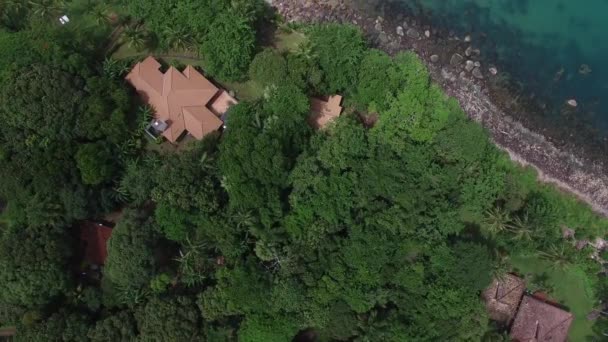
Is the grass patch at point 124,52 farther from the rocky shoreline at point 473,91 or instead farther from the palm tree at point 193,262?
the palm tree at point 193,262

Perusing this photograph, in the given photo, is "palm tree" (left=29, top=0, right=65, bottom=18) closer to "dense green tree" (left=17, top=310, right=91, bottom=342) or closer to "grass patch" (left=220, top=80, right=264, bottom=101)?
"grass patch" (left=220, top=80, right=264, bottom=101)

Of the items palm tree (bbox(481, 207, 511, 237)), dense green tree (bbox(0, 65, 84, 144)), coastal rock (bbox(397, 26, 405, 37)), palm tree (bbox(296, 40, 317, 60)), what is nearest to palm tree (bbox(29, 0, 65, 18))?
dense green tree (bbox(0, 65, 84, 144))

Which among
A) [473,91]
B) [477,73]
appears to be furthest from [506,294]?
[477,73]

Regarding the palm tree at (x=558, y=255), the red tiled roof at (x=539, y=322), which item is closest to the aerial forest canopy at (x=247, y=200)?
the red tiled roof at (x=539, y=322)

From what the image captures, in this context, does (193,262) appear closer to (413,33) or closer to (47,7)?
(47,7)

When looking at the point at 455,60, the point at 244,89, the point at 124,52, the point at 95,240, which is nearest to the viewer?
the point at 95,240
